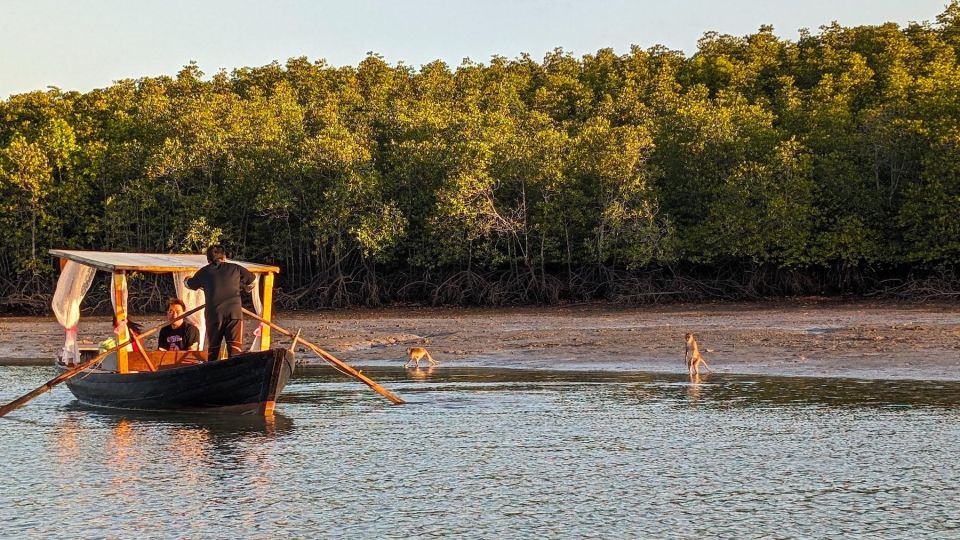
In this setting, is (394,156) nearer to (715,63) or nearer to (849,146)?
(849,146)

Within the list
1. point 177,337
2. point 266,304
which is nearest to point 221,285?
point 266,304

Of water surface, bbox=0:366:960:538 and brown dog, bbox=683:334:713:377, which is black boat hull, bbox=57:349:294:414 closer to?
water surface, bbox=0:366:960:538

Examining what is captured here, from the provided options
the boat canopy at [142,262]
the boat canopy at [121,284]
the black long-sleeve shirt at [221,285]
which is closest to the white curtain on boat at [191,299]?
the boat canopy at [121,284]

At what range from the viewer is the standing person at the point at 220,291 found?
14.4m

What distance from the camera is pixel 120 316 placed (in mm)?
15852

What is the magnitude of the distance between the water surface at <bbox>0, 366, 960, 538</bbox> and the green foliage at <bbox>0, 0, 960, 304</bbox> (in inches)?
790

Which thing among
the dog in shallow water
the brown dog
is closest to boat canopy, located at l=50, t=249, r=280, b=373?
the dog in shallow water

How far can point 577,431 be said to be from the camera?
12500 millimetres

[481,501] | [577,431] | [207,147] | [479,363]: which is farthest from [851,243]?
[481,501]

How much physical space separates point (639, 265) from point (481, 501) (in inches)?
1098

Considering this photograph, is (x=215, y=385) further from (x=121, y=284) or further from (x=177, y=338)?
(x=177, y=338)

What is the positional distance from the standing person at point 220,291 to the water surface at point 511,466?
3.64ft

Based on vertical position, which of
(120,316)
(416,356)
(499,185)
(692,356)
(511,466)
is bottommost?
(511,466)

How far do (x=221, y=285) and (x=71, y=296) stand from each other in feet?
12.8
